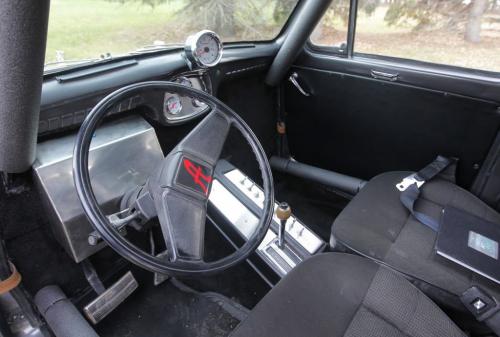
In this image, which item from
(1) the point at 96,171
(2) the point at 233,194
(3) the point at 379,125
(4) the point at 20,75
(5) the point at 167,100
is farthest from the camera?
(3) the point at 379,125

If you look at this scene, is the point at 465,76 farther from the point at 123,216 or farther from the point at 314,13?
the point at 123,216

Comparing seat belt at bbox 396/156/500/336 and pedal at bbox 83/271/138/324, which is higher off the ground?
seat belt at bbox 396/156/500/336

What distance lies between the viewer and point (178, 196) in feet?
3.04

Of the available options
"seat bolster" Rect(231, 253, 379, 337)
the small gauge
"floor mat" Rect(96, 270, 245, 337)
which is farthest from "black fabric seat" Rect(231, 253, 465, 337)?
the small gauge

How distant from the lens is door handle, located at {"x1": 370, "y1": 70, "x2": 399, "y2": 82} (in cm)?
173

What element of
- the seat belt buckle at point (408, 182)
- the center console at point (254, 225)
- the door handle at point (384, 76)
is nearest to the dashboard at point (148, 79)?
the center console at point (254, 225)

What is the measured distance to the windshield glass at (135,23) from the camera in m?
1.05

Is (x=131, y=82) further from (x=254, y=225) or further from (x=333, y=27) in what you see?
(x=333, y=27)

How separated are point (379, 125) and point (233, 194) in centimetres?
85

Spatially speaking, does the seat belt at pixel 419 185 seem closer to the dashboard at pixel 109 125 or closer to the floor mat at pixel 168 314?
the floor mat at pixel 168 314

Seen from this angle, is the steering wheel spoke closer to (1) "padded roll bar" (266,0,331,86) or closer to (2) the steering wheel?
(2) the steering wheel

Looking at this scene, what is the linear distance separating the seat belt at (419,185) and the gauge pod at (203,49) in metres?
0.89

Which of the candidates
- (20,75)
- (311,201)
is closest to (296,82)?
(311,201)

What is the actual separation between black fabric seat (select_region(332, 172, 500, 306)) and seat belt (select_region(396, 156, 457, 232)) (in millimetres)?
18
